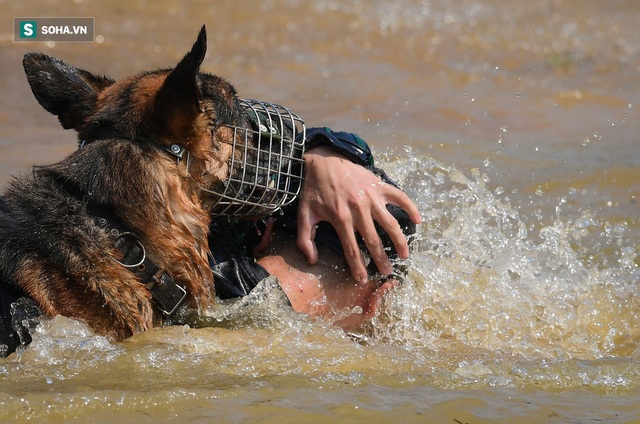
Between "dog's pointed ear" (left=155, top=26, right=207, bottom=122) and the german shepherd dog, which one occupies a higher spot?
"dog's pointed ear" (left=155, top=26, right=207, bottom=122)

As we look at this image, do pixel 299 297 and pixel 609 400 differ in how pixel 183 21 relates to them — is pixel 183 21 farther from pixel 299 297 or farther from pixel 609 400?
pixel 609 400

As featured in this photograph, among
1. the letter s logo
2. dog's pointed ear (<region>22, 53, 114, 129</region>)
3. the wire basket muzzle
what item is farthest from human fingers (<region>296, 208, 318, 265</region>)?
the letter s logo

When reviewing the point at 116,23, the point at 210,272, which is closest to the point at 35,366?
the point at 210,272

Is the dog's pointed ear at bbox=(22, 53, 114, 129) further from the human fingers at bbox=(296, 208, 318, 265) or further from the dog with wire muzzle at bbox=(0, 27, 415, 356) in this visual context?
the human fingers at bbox=(296, 208, 318, 265)

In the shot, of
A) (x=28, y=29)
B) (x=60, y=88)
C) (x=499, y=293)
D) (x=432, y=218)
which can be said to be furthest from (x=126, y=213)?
(x=28, y=29)

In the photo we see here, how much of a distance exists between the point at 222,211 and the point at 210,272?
0.28 meters

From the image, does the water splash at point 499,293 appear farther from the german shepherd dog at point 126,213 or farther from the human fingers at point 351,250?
the german shepherd dog at point 126,213

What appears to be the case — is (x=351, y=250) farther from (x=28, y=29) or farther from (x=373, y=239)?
(x=28, y=29)

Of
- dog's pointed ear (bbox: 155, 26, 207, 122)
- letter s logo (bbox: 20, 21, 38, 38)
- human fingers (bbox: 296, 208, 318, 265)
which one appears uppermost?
letter s logo (bbox: 20, 21, 38, 38)

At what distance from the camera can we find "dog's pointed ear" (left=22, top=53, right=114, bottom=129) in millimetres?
3777

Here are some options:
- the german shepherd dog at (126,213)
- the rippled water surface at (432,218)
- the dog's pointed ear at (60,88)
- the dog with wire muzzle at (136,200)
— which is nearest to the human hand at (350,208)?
the dog with wire muzzle at (136,200)

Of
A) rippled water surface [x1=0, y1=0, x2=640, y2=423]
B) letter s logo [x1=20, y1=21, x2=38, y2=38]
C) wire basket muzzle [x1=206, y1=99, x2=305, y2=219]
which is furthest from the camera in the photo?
letter s logo [x1=20, y1=21, x2=38, y2=38]

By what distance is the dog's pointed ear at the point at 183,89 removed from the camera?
3188 millimetres

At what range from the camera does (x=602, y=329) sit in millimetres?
4488
